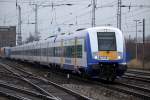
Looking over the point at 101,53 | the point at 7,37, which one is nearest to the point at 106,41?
the point at 101,53

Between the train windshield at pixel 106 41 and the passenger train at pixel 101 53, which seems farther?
the train windshield at pixel 106 41

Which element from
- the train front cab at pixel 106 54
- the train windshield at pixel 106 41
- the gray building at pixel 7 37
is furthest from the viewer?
the gray building at pixel 7 37

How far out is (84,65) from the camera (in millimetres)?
23922

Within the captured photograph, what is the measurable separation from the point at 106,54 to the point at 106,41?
795 millimetres

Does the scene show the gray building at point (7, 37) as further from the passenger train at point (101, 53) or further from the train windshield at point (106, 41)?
the train windshield at point (106, 41)

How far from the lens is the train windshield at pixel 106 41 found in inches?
934

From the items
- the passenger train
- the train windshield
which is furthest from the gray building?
the train windshield

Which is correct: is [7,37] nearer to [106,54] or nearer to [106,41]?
[106,41]

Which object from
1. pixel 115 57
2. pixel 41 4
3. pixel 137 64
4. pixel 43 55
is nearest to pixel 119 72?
pixel 115 57

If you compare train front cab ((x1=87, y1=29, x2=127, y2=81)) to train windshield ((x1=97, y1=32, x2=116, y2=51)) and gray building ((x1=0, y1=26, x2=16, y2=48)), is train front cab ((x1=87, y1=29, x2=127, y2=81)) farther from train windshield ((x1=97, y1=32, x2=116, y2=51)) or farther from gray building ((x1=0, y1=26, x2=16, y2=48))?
gray building ((x1=0, y1=26, x2=16, y2=48))

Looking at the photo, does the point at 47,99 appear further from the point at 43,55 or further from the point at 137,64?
the point at 137,64

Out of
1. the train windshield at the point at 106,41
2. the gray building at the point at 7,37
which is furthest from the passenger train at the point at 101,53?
the gray building at the point at 7,37

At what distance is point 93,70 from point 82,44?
2153mm

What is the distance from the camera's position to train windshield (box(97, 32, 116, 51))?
2372cm
